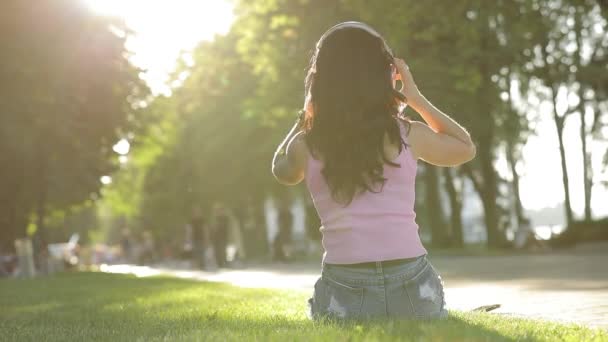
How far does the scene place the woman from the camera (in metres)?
5.19

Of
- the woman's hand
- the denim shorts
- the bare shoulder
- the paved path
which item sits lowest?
the paved path

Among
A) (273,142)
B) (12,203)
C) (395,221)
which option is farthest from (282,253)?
(395,221)

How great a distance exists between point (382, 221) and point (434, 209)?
105 ft

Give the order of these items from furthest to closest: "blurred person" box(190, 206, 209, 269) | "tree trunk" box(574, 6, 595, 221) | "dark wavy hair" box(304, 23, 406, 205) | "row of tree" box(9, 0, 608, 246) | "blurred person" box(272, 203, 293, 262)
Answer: "blurred person" box(272, 203, 293, 262)
"tree trunk" box(574, 6, 595, 221)
"blurred person" box(190, 206, 209, 269)
"row of tree" box(9, 0, 608, 246)
"dark wavy hair" box(304, 23, 406, 205)

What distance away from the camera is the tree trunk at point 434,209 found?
36.3 meters

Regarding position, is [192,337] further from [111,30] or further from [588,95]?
[588,95]

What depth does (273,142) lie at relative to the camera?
1490 inches

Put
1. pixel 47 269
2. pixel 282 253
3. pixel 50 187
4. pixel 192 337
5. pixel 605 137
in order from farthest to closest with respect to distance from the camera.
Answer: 1. pixel 605 137
2. pixel 282 253
3. pixel 47 269
4. pixel 50 187
5. pixel 192 337

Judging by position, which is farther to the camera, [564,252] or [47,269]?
[47,269]

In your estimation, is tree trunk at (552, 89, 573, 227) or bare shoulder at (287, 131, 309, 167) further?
tree trunk at (552, 89, 573, 227)

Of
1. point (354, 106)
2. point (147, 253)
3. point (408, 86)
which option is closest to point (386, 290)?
point (354, 106)

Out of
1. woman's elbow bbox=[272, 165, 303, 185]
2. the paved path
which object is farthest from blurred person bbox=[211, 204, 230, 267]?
woman's elbow bbox=[272, 165, 303, 185]

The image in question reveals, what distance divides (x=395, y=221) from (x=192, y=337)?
3.90 ft

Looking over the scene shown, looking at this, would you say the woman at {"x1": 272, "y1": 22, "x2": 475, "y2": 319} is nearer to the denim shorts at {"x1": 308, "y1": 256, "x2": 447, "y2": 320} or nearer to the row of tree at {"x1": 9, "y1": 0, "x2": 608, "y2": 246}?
the denim shorts at {"x1": 308, "y1": 256, "x2": 447, "y2": 320}
